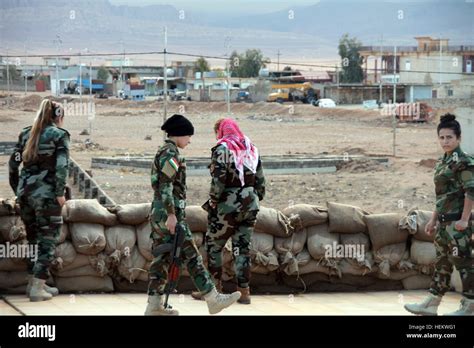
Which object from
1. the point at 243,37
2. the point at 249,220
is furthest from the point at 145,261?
the point at 243,37

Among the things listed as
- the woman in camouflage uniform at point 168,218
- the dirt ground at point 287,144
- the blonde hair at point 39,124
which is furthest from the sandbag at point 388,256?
the dirt ground at point 287,144

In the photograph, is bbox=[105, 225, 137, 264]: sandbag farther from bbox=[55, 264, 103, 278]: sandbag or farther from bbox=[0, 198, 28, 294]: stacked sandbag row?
bbox=[0, 198, 28, 294]: stacked sandbag row

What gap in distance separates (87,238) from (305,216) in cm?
184

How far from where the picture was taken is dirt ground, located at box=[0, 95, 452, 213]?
22641 millimetres

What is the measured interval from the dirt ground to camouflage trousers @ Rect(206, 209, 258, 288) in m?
12.2

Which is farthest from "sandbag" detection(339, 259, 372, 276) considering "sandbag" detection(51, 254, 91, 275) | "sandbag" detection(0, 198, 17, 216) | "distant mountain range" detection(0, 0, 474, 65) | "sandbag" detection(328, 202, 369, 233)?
"distant mountain range" detection(0, 0, 474, 65)

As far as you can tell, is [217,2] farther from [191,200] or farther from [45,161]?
[45,161]

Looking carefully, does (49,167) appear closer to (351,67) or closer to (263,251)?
(263,251)

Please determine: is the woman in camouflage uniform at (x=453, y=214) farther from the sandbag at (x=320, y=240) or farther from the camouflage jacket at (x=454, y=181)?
the sandbag at (x=320, y=240)

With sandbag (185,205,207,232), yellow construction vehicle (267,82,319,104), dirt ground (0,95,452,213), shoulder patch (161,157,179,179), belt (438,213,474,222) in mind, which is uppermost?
shoulder patch (161,157,179,179)

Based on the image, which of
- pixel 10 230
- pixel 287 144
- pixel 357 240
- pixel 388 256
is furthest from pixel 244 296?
pixel 287 144

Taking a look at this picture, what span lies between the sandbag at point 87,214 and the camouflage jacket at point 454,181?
2.77 meters

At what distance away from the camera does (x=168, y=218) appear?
23.6ft

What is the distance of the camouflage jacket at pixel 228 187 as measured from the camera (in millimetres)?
7930
